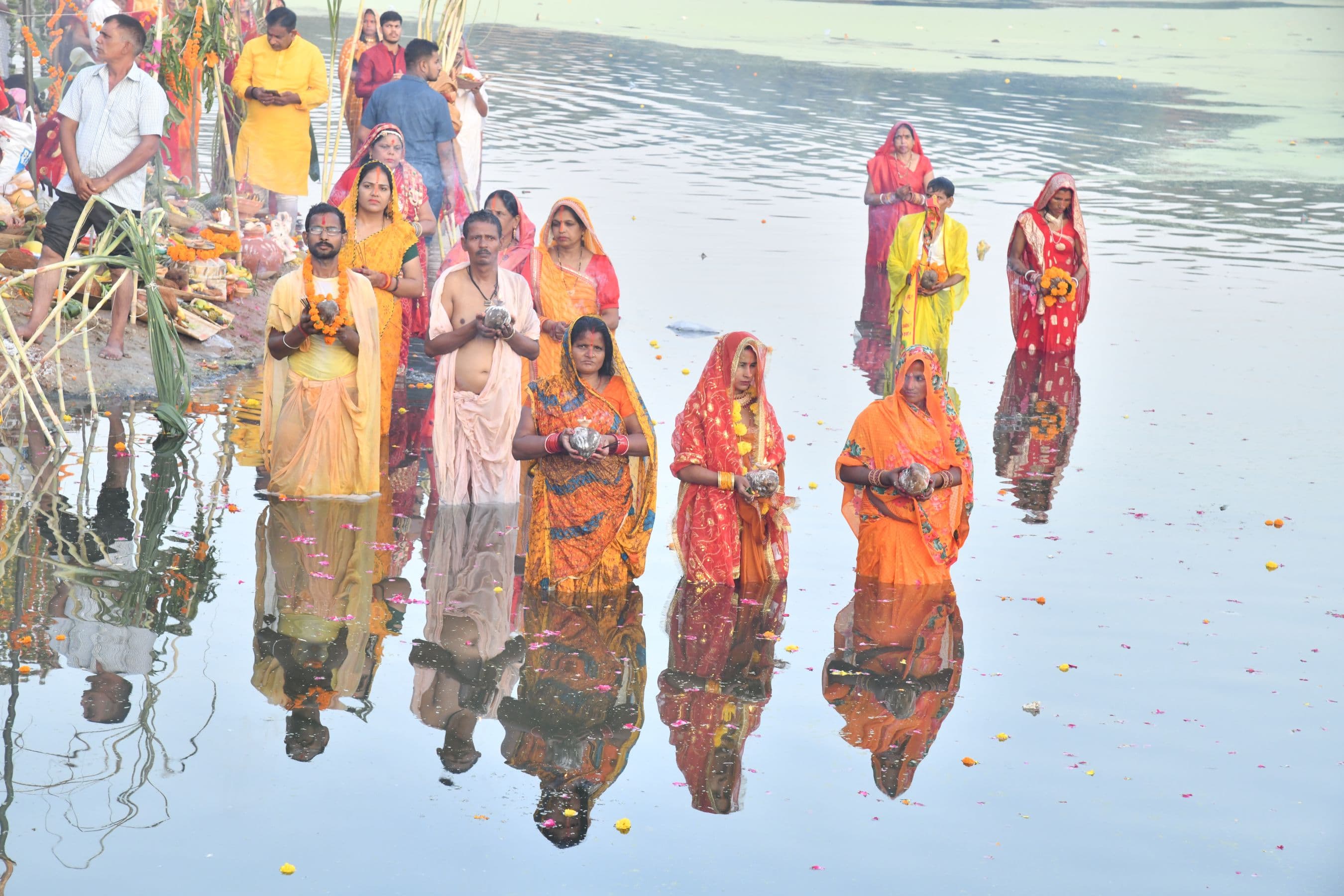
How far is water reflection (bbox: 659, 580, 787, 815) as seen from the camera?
5.30 meters

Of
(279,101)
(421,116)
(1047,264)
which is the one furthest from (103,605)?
(1047,264)

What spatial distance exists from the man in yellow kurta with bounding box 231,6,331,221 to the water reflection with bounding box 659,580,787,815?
24.1ft

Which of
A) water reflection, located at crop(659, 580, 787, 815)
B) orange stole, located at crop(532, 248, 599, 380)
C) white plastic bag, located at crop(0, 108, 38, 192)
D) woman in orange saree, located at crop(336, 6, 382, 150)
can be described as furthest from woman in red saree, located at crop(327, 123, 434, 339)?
woman in orange saree, located at crop(336, 6, 382, 150)

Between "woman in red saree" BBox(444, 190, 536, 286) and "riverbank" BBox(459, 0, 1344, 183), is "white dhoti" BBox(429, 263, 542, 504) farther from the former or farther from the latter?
"riverbank" BBox(459, 0, 1344, 183)

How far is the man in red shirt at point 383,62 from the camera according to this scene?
1391cm

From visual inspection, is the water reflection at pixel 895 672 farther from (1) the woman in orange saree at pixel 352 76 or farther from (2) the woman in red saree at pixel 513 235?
(1) the woman in orange saree at pixel 352 76

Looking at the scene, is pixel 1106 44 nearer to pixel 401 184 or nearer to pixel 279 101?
pixel 279 101

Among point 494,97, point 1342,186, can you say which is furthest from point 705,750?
point 494,97

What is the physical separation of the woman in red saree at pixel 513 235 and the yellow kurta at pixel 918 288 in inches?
109

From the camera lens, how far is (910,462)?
22.9 feet

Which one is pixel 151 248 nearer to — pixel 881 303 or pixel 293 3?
pixel 881 303

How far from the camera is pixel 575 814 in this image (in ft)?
16.2

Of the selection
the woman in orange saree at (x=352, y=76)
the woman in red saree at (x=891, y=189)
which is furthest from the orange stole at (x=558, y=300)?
the woman in orange saree at (x=352, y=76)

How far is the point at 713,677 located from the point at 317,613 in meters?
1.62
